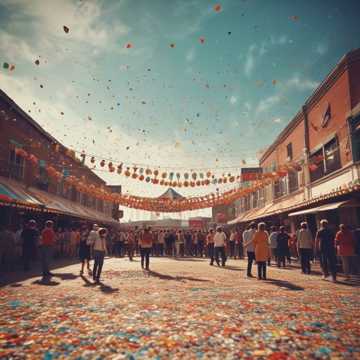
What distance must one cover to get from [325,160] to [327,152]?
48 centimetres

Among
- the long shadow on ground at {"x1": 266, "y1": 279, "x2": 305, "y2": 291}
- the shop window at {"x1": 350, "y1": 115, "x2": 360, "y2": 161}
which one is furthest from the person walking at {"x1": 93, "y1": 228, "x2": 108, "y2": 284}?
Answer: the shop window at {"x1": 350, "y1": 115, "x2": 360, "y2": 161}

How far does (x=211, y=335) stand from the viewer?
413 centimetres

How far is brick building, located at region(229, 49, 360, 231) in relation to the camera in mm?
13281

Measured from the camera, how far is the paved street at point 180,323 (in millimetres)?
3597

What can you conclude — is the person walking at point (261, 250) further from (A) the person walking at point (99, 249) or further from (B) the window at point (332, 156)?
(B) the window at point (332, 156)

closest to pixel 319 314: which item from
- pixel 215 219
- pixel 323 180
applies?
pixel 323 180

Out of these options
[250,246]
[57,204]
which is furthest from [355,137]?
[57,204]

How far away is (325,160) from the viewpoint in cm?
1630

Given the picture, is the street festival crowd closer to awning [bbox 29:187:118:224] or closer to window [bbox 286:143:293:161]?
awning [bbox 29:187:118:224]

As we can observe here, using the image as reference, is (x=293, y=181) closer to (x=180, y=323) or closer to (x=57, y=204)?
(x=57, y=204)

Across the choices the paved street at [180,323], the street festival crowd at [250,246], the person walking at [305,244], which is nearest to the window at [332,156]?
the street festival crowd at [250,246]

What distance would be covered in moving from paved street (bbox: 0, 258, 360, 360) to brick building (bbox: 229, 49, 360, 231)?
6.84 m

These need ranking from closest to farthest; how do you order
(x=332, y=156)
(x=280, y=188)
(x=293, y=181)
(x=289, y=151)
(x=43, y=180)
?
1. (x=332, y=156)
2. (x=43, y=180)
3. (x=293, y=181)
4. (x=289, y=151)
5. (x=280, y=188)

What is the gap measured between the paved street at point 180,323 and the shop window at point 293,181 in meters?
13.4
